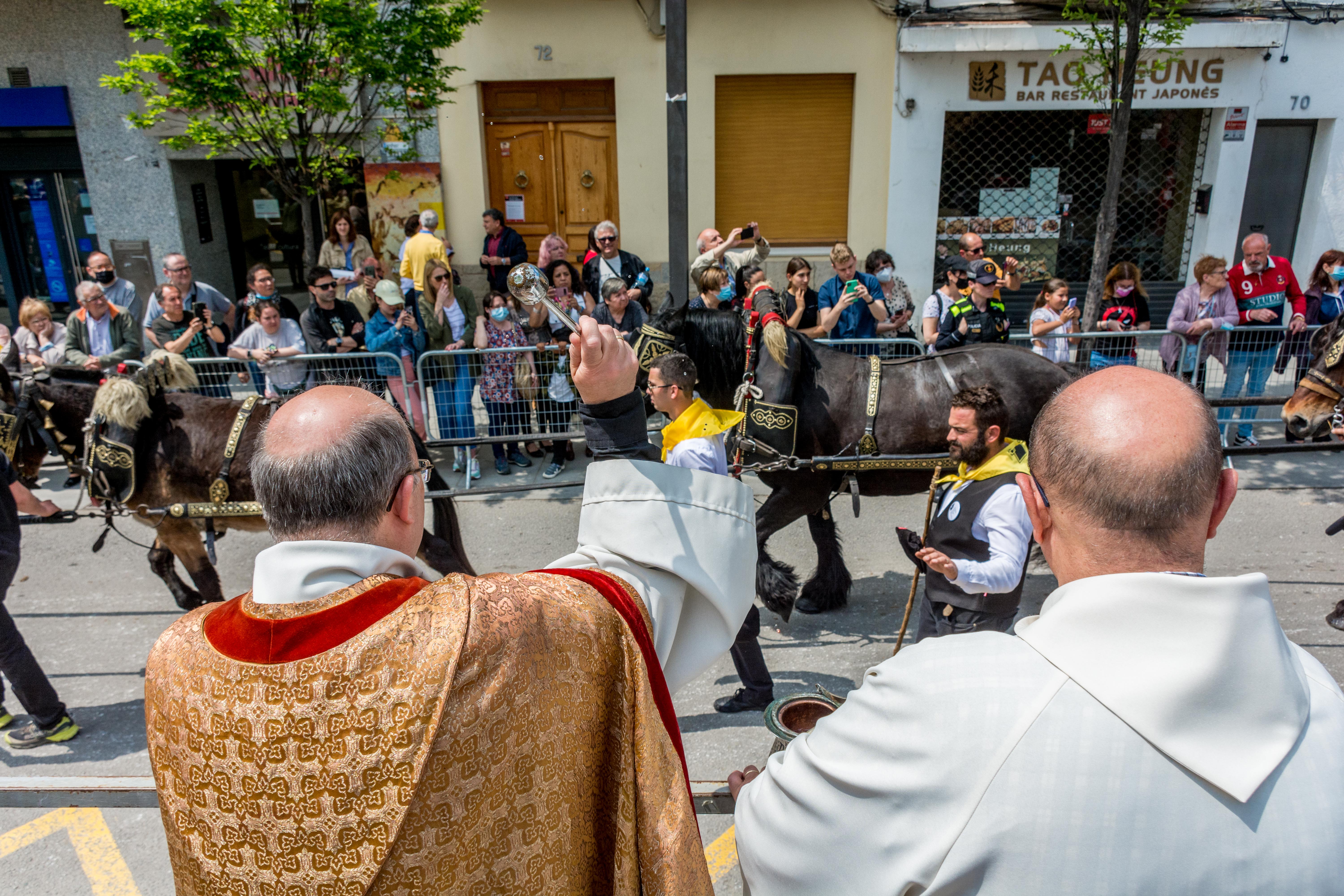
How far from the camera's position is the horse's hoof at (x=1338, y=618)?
15.5 feet

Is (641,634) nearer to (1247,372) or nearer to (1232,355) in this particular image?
(1232,355)

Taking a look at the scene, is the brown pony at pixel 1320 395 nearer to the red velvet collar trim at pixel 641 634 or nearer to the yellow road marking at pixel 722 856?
the yellow road marking at pixel 722 856

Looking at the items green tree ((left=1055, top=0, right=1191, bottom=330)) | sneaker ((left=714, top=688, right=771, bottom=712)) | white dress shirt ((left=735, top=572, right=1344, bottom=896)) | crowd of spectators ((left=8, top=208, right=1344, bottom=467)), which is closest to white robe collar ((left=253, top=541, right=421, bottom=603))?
white dress shirt ((left=735, top=572, right=1344, bottom=896))

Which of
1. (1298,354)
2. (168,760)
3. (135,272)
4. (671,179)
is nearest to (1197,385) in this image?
(1298,354)

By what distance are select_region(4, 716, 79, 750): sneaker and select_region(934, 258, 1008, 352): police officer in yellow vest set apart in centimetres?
564

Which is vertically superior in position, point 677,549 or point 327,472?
point 327,472

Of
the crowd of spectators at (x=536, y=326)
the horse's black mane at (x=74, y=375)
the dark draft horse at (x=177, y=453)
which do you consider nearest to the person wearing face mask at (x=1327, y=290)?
the crowd of spectators at (x=536, y=326)

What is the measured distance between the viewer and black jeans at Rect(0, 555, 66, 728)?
399 cm

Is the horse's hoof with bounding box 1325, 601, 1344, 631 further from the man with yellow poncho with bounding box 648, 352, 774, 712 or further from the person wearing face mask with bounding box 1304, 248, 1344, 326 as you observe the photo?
the person wearing face mask with bounding box 1304, 248, 1344, 326

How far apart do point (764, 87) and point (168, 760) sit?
1170 centimetres

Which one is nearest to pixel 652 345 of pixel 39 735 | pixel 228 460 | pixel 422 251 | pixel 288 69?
pixel 228 460

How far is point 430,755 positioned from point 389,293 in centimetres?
696

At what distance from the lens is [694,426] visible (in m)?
3.91

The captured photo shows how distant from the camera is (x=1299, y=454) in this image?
26.1 ft
